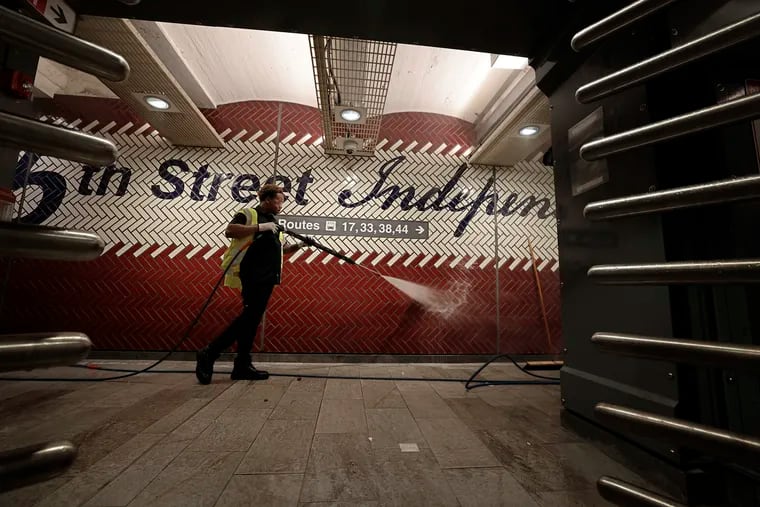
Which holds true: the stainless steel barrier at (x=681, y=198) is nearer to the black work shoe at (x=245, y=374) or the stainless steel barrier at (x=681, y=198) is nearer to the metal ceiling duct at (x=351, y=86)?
the metal ceiling duct at (x=351, y=86)

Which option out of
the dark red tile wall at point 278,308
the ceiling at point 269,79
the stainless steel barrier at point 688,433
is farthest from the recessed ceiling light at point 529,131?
the stainless steel barrier at point 688,433

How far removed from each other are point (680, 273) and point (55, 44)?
134 centimetres

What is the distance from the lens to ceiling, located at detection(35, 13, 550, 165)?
3525 millimetres

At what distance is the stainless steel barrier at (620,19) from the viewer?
728 mm

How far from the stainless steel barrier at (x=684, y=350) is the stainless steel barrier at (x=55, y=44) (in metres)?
1.15

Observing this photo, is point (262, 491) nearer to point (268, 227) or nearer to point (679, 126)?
point (679, 126)

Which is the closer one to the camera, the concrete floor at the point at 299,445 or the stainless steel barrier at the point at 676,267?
the stainless steel barrier at the point at 676,267

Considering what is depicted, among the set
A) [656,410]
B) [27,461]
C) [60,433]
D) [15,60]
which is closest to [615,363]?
[656,410]

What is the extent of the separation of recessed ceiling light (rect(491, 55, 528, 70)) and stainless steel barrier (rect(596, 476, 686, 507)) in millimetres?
4092

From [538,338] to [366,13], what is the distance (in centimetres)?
467

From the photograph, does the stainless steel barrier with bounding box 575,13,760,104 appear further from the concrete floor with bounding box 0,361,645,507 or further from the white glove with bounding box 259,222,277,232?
the white glove with bounding box 259,222,277,232

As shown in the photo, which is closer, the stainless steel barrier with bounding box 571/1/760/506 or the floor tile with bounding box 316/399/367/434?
the stainless steel barrier with bounding box 571/1/760/506

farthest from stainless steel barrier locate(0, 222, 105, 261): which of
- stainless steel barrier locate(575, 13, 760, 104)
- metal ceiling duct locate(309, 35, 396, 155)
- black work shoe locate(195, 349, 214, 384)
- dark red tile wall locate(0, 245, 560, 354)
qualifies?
dark red tile wall locate(0, 245, 560, 354)

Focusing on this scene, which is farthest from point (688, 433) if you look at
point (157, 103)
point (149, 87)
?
point (157, 103)
